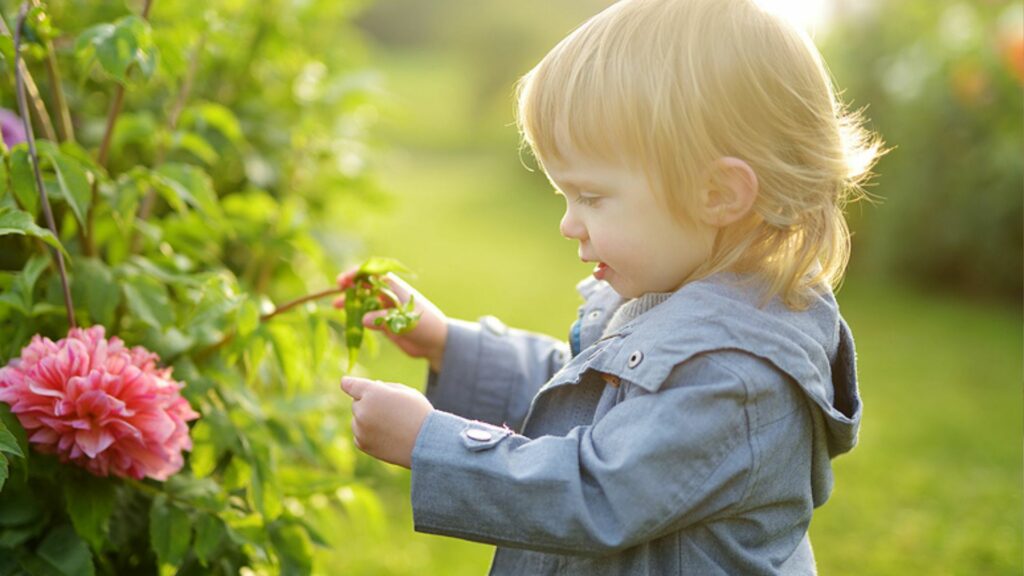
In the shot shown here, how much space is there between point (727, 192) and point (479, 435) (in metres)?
0.47

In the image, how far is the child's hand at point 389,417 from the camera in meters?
1.52

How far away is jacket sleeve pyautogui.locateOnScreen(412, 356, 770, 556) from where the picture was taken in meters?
1.40

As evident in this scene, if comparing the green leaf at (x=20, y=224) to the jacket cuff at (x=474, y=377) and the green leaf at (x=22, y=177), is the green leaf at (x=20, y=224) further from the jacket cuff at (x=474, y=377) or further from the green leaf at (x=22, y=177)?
the jacket cuff at (x=474, y=377)

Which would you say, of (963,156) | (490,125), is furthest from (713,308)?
(490,125)

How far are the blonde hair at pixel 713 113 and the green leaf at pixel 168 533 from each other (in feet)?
2.63

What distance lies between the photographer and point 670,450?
4.59ft

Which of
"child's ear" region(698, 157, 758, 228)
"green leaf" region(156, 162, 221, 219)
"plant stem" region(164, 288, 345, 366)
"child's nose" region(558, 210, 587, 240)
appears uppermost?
"child's ear" region(698, 157, 758, 228)

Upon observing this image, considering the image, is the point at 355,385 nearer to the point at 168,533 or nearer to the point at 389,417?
the point at 389,417

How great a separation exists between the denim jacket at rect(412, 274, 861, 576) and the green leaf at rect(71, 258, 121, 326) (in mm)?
608

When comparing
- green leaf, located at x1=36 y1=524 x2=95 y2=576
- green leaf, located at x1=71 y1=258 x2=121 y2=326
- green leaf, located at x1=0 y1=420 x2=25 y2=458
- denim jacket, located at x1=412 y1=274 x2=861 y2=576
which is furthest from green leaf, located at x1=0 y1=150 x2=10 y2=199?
denim jacket, located at x1=412 y1=274 x2=861 y2=576

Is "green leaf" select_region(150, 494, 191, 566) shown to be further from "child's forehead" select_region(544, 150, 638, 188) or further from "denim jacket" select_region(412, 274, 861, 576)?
"child's forehead" select_region(544, 150, 638, 188)

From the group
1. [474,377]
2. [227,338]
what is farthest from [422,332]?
[227,338]

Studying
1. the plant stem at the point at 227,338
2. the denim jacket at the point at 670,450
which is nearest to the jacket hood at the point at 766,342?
the denim jacket at the point at 670,450

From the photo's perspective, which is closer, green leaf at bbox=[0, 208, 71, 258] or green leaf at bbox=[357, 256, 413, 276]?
green leaf at bbox=[0, 208, 71, 258]
